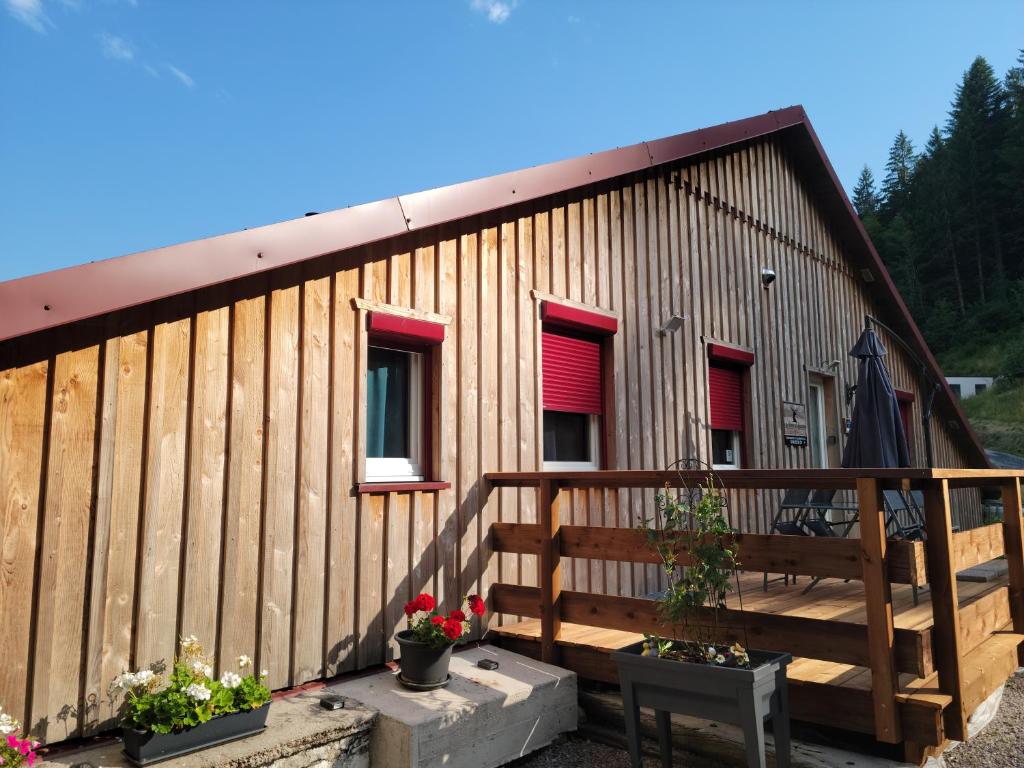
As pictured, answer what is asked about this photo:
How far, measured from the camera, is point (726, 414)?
7473mm

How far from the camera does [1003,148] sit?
136 feet

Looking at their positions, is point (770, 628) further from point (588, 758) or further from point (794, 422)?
point (794, 422)

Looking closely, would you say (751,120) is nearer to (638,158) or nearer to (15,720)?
(638,158)

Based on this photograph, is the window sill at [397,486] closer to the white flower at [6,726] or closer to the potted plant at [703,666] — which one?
the potted plant at [703,666]

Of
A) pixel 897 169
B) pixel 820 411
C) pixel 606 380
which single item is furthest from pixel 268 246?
pixel 897 169

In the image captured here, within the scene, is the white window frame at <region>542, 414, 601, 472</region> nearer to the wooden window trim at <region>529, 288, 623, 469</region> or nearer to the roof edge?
the wooden window trim at <region>529, 288, 623, 469</region>

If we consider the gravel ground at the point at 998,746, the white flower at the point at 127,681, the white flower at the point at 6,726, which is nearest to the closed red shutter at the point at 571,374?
the gravel ground at the point at 998,746

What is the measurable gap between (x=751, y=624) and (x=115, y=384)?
10.3 ft

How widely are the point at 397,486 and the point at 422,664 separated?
1.01 meters

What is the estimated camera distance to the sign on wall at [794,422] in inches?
328

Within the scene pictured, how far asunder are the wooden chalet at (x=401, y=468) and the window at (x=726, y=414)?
2.04 feet

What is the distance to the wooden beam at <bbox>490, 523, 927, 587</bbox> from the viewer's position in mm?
3107

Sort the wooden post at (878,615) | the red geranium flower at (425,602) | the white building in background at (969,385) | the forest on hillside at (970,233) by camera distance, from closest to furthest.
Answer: the wooden post at (878,615)
the red geranium flower at (425,602)
the white building in background at (969,385)
the forest on hillside at (970,233)

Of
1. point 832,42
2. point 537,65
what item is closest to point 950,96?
point 832,42
